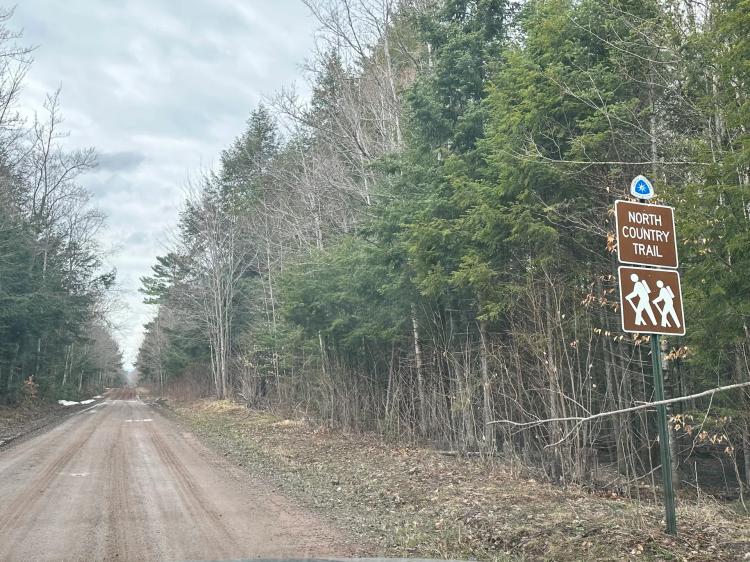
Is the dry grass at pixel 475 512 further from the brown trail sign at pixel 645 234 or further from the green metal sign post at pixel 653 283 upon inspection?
the brown trail sign at pixel 645 234

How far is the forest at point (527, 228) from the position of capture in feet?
27.9

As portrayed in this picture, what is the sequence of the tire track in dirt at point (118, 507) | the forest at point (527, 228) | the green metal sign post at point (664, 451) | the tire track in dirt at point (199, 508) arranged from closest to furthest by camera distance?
the green metal sign post at point (664, 451), the tire track in dirt at point (118, 507), the tire track in dirt at point (199, 508), the forest at point (527, 228)

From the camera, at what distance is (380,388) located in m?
16.8

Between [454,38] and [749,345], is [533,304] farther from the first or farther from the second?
[454,38]

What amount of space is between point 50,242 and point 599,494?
31.7 m

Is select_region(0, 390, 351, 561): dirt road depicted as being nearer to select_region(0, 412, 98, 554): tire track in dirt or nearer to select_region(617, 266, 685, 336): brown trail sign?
select_region(0, 412, 98, 554): tire track in dirt

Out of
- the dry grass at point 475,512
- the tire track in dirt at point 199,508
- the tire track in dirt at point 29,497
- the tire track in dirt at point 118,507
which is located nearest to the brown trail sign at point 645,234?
the dry grass at point 475,512

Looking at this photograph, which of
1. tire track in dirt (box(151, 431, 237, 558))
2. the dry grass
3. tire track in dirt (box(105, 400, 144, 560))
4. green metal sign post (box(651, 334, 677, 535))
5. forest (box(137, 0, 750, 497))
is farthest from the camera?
forest (box(137, 0, 750, 497))

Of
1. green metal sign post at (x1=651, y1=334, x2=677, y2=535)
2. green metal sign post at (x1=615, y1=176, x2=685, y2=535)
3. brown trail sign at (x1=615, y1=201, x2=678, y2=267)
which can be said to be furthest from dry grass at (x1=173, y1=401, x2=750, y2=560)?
brown trail sign at (x1=615, y1=201, x2=678, y2=267)

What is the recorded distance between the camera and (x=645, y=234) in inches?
223

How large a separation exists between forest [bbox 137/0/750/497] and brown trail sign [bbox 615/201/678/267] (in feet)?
4.66

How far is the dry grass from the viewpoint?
544 cm

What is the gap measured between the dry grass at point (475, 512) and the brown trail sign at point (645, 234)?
8.30ft

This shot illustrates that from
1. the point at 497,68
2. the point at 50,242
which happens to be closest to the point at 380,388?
the point at 497,68
